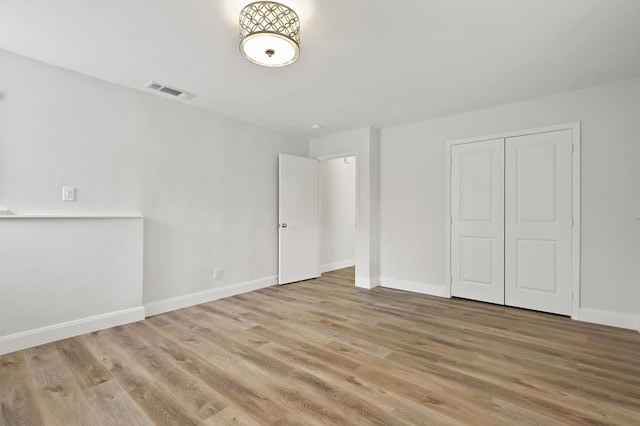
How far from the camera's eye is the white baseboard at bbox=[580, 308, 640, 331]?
3.00 meters

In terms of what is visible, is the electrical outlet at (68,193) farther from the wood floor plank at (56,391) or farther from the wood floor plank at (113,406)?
the wood floor plank at (113,406)

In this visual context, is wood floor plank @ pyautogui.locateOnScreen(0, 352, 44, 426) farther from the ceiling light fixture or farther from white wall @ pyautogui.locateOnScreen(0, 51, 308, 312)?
the ceiling light fixture

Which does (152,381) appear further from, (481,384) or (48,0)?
(48,0)

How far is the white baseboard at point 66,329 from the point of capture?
2.49 metres

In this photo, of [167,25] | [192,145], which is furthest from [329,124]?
[167,25]

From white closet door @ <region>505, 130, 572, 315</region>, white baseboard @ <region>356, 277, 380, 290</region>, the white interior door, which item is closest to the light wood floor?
white closet door @ <region>505, 130, 572, 315</region>

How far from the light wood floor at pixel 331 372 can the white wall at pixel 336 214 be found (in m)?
2.59

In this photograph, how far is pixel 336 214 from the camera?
616 cm

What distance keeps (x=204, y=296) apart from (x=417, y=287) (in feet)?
9.49

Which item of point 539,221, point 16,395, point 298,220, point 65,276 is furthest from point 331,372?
point 298,220

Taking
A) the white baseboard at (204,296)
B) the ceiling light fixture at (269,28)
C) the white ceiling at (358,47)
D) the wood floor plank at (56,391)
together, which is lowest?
the wood floor plank at (56,391)

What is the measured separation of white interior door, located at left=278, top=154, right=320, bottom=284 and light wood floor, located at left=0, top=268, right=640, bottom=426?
1.56m

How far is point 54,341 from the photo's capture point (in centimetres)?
268

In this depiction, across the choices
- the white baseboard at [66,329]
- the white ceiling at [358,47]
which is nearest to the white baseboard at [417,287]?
the white ceiling at [358,47]
